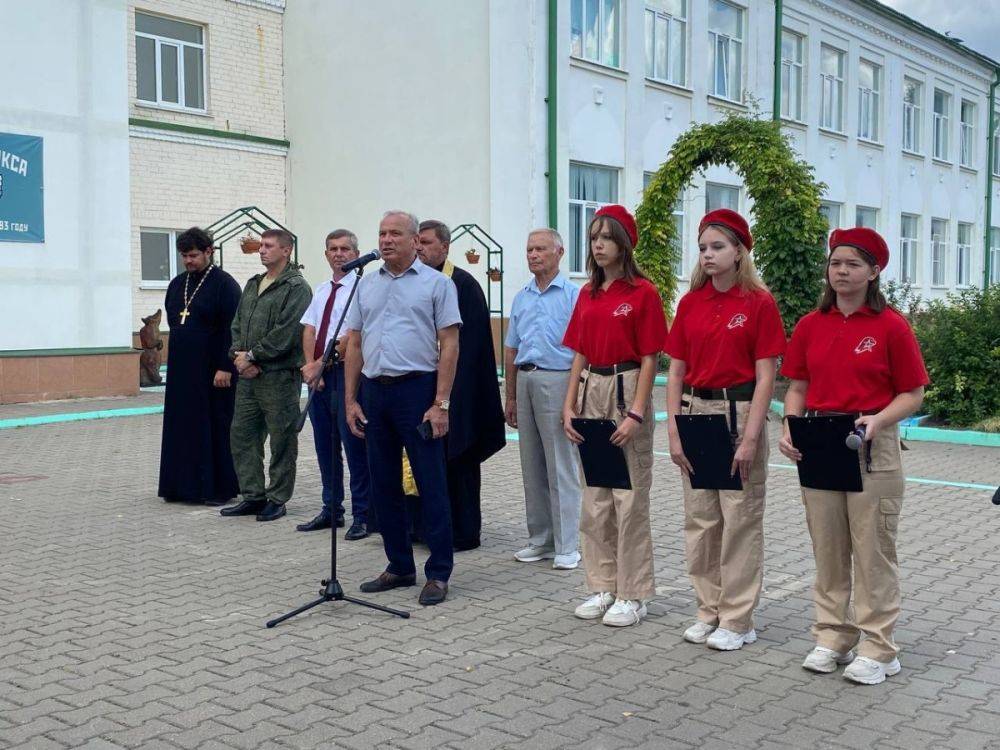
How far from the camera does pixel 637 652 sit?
512cm

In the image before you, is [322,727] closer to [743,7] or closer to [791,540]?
[791,540]

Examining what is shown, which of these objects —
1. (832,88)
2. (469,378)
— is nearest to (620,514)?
(469,378)

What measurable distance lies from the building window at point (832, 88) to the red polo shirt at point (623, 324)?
985 inches

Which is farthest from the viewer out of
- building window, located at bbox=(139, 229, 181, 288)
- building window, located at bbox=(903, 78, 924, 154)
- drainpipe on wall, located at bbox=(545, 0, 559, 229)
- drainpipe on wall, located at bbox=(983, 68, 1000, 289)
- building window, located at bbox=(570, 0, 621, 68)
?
drainpipe on wall, located at bbox=(983, 68, 1000, 289)

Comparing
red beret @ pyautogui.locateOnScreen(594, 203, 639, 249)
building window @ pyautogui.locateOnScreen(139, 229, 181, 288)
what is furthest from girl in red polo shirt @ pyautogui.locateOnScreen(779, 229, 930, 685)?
building window @ pyautogui.locateOnScreen(139, 229, 181, 288)

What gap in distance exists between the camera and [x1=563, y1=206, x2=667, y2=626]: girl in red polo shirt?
546cm

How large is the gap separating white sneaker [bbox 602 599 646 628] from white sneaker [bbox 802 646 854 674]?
37.3 inches

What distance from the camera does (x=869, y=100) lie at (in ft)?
103

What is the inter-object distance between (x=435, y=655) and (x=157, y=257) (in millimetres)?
16955

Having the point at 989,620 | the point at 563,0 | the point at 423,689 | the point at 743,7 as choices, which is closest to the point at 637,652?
the point at 423,689

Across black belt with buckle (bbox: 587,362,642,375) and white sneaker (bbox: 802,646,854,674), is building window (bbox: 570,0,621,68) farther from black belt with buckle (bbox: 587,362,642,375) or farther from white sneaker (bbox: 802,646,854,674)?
white sneaker (bbox: 802,646,854,674)

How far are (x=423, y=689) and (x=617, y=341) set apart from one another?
6.22 ft

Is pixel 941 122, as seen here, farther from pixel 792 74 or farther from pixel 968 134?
pixel 792 74

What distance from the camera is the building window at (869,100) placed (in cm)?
3078
